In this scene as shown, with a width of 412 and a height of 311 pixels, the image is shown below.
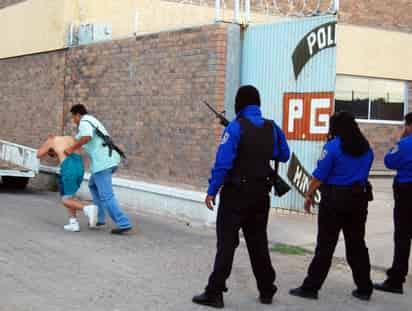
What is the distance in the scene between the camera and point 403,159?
280 inches

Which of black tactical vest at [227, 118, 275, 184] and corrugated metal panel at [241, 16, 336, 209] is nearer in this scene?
black tactical vest at [227, 118, 275, 184]

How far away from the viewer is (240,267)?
8141 millimetres

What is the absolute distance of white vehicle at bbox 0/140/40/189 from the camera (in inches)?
572

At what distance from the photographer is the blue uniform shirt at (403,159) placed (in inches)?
279

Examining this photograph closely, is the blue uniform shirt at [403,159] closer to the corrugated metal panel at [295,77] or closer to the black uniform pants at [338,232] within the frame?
the black uniform pants at [338,232]

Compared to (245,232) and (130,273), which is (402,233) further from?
(130,273)

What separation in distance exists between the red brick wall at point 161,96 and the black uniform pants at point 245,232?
15.5 ft

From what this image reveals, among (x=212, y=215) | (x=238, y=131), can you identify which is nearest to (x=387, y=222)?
(x=212, y=215)

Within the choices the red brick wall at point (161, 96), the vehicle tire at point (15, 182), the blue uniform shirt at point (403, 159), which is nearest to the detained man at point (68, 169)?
the red brick wall at point (161, 96)

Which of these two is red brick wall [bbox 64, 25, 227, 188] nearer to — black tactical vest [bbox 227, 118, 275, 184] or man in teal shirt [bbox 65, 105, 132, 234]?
man in teal shirt [bbox 65, 105, 132, 234]

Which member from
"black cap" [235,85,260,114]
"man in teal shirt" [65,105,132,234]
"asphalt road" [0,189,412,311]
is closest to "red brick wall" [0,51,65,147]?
"asphalt road" [0,189,412,311]

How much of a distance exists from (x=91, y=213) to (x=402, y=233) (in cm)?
454

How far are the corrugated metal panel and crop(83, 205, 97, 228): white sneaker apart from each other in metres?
2.89

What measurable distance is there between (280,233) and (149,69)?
4.18 m
